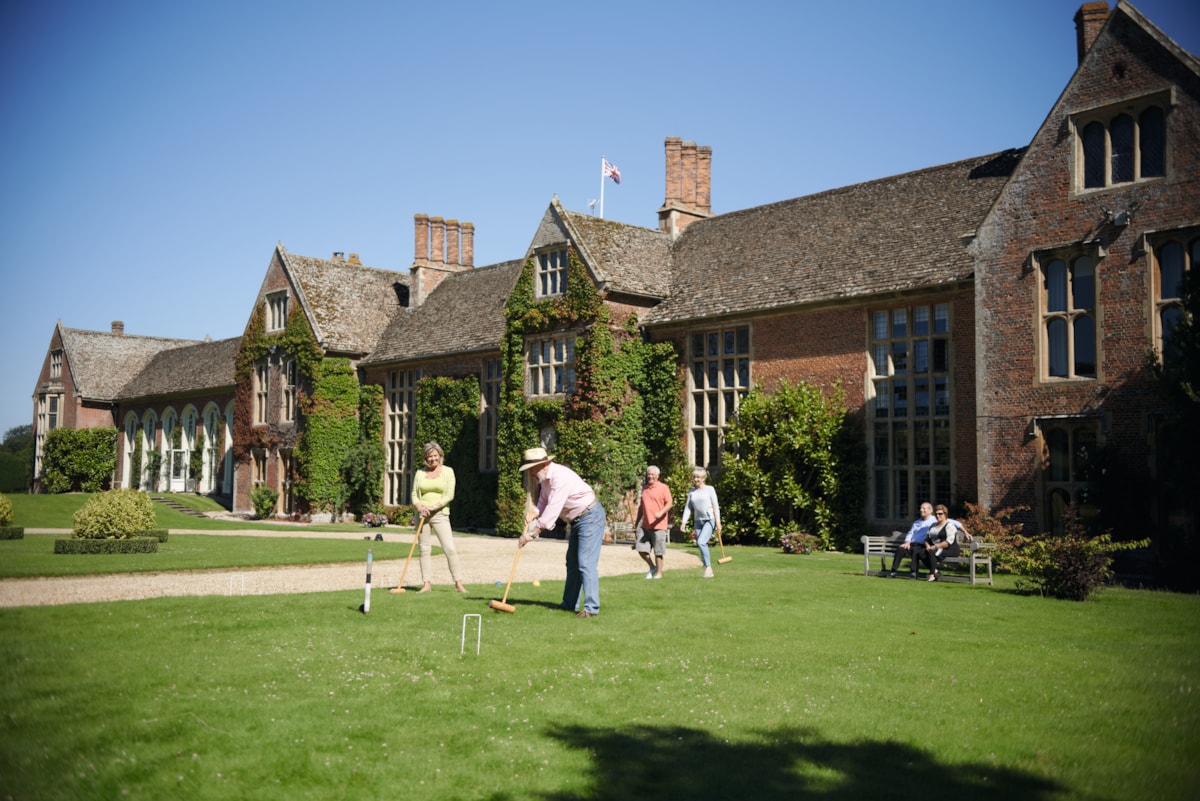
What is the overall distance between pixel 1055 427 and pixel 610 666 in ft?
47.9

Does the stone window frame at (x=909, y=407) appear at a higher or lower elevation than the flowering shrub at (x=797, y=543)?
higher

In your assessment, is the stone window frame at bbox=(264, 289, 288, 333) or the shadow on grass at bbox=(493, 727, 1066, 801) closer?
the shadow on grass at bbox=(493, 727, 1066, 801)

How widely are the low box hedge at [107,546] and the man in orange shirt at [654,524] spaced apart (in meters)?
10.6

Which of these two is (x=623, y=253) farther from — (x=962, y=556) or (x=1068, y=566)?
(x=1068, y=566)

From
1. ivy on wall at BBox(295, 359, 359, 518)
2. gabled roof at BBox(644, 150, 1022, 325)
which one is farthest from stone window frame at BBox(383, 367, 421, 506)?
gabled roof at BBox(644, 150, 1022, 325)

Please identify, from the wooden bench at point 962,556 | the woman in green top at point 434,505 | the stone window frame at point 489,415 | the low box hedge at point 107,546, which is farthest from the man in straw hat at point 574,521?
the stone window frame at point 489,415

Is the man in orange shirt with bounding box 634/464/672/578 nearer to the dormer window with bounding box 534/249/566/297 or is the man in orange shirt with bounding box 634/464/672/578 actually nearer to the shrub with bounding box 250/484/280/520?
the dormer window with bounding box 534/249/566/297

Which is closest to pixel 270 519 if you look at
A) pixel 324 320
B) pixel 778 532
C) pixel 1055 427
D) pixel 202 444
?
pixel 324 320

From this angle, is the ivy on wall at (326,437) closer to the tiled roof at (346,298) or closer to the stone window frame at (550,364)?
the tiled roof at (346,298)

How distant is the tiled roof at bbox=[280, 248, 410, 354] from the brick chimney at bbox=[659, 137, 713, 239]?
13956 millimetres

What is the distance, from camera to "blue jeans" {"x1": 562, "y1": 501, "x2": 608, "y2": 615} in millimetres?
11836

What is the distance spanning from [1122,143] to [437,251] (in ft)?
95.0

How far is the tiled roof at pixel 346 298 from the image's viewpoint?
4034 cm

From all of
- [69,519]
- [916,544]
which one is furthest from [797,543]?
[69,519]
